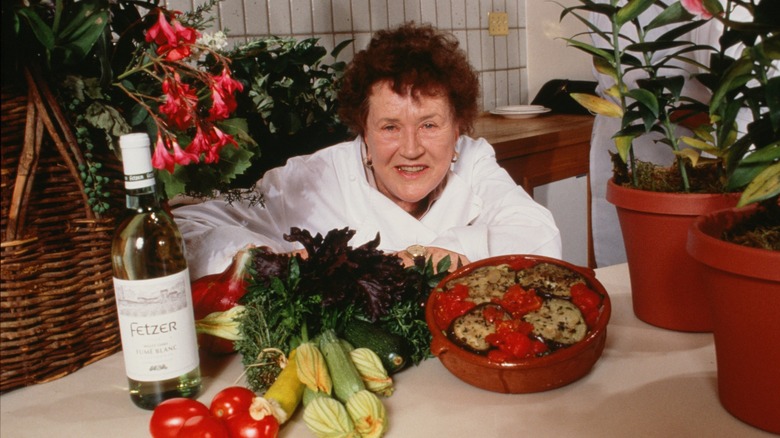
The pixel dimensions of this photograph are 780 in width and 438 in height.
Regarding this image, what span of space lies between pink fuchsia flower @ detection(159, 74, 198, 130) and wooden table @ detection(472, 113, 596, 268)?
63.6 inches

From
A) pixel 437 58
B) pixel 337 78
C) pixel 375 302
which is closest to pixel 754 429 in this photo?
pixel 375 302

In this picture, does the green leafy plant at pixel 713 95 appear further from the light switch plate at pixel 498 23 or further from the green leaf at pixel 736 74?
the light switch plate at pixel 498 23

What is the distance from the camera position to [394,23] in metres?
2.72

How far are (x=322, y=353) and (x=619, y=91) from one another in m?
0.52

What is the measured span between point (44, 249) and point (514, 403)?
1.95 ft

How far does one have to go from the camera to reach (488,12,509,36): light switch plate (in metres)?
3.13

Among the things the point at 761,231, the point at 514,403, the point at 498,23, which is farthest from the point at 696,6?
the point at 498,23

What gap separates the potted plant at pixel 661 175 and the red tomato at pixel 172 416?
0.62 metres

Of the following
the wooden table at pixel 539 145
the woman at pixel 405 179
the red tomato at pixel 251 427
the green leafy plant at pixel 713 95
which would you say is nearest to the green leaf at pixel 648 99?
the green leafy plant at pixel 713 95

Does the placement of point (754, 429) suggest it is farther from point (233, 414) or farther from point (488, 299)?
point (233, 414)

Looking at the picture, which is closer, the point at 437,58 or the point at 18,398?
the point at 18,398

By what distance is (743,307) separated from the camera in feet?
2.24

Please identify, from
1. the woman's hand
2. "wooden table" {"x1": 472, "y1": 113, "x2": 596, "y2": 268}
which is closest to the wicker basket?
the woman's hand

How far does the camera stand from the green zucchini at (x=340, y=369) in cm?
79
